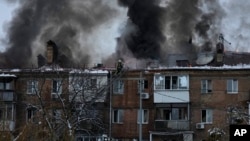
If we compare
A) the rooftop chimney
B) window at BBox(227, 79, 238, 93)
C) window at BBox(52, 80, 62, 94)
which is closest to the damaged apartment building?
window at BBox(227, 79, 238, 93)

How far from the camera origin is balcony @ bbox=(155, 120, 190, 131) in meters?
50.0

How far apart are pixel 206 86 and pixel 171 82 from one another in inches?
127


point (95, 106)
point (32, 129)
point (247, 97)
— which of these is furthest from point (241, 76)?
point (32, 129)

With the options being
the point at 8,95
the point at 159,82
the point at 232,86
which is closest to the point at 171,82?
the point at 159,82

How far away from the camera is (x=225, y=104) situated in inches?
1972

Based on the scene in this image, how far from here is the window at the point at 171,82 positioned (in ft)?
167

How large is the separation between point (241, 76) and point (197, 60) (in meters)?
12.2

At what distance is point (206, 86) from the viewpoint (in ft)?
167

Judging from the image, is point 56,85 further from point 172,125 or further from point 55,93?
point 172,125

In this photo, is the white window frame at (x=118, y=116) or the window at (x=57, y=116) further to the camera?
the white window frame at (x=118, y=116)

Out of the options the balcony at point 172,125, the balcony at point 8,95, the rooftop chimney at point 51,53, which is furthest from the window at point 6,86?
the balcony at point 172,125

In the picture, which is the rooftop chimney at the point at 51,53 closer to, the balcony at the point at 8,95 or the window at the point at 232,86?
the balcony at the point at 8,95

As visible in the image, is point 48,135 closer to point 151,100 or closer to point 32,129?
point 32,129

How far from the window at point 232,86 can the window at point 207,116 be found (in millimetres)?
2582
